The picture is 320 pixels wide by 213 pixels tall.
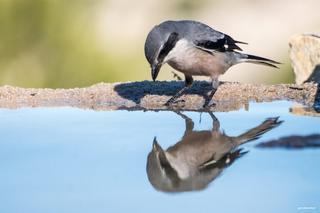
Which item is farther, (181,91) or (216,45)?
(216,45)

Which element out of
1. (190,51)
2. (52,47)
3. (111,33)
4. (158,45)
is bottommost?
(52,47)

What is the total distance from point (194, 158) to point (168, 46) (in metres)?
1.75

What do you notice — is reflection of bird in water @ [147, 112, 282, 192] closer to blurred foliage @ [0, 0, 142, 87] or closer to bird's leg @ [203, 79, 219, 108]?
bird's leg @ [203, 79, 219, 108]

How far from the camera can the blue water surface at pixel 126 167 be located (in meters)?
2.99

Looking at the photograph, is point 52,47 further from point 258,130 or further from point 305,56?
point 258,130

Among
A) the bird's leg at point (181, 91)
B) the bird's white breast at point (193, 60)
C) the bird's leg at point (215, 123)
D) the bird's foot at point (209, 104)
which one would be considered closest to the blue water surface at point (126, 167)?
the bird's leg at point (215, 123)

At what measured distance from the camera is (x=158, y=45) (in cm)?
516

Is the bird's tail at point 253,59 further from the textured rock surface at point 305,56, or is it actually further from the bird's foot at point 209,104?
the bird's foot at point 209,104

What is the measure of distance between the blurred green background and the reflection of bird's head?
4.67 m

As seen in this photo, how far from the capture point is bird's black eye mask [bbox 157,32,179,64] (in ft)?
17.1

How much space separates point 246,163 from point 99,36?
553 cm

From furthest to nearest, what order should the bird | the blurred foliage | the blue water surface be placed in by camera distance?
the blurred foliage → the bird → the blue water surface

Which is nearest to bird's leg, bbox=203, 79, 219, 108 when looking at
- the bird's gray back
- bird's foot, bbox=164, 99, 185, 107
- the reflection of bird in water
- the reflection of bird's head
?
bird's foot, bbox=164, 99, 185, 107

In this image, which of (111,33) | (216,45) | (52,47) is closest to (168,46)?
(216,45)
